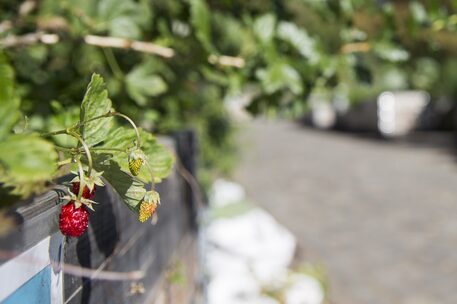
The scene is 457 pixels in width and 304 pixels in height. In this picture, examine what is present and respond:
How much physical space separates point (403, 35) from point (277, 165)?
11.9 metres

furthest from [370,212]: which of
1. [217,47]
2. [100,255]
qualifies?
[100,255]

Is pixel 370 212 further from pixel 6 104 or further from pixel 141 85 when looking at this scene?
pixel 6 104

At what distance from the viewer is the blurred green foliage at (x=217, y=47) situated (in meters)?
2.62

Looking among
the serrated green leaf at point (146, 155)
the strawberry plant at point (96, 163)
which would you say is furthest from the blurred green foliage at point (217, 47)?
the strawberry plant at point (96, 163)

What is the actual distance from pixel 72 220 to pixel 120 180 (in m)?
0.13

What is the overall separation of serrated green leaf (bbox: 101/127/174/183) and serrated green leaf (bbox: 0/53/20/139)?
14.0 inches

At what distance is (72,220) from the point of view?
105cm

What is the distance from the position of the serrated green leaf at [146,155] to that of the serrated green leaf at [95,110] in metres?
0.04

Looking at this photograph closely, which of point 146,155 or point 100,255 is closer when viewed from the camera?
point 146,155

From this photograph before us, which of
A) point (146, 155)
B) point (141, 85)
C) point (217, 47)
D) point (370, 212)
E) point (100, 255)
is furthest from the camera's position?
point (370, 212)

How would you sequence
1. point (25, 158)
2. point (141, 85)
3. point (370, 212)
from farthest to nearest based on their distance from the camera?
point (370, 212) → point (141, 85) → point (25, 158)

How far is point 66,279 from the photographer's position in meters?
1.26

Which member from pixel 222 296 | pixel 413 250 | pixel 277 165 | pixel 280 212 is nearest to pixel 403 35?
pixel 222 296

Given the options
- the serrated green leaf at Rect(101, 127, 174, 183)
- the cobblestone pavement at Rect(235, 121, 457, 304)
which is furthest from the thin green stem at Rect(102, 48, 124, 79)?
the cobblestone pavement at Rect(235, 121, 457, 304)
